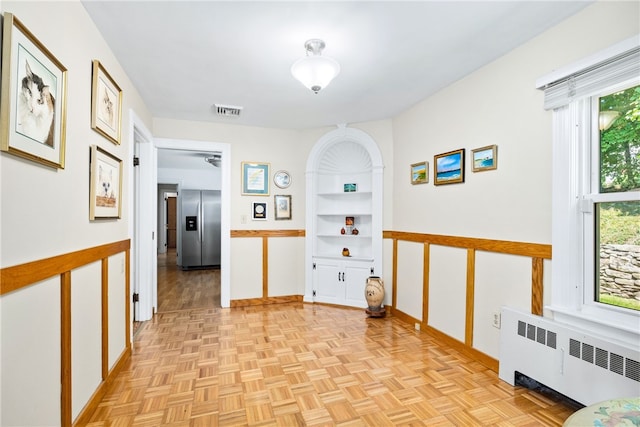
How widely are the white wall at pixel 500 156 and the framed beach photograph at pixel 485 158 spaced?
0.04 meters

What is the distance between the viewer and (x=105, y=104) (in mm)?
2131

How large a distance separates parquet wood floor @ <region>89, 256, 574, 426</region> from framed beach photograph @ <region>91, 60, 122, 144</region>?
1742mm

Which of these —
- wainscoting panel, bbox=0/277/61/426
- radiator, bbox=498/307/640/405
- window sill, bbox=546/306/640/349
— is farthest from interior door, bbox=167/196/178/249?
window sill, bbox=546/306/640/349

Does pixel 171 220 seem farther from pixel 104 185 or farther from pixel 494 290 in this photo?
pixel 494 290

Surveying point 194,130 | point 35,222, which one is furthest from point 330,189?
point 35,222

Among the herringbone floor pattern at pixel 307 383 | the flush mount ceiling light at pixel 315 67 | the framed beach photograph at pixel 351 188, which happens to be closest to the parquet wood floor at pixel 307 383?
the herringbone floor pattern at pixel 307 383

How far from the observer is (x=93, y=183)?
1911 mm

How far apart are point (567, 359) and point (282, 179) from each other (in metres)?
3.46

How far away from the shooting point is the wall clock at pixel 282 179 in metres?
4.36

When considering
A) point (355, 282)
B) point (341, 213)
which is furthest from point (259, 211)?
point (355, 282)

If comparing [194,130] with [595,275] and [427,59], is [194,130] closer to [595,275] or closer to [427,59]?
[427,59]

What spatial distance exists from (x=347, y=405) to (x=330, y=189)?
299 cm

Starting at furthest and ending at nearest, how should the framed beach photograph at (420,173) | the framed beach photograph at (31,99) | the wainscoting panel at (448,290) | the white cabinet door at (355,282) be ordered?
1. the white cabinet door at (355,282)
2. the framed beach photograph at (420,173)
3. the wainscoting panel at (448,290)
4. the framed beach photograph at (31,99)

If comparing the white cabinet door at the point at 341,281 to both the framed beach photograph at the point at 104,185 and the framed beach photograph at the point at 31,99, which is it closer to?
the framed beach photograph at the point at 104,185
